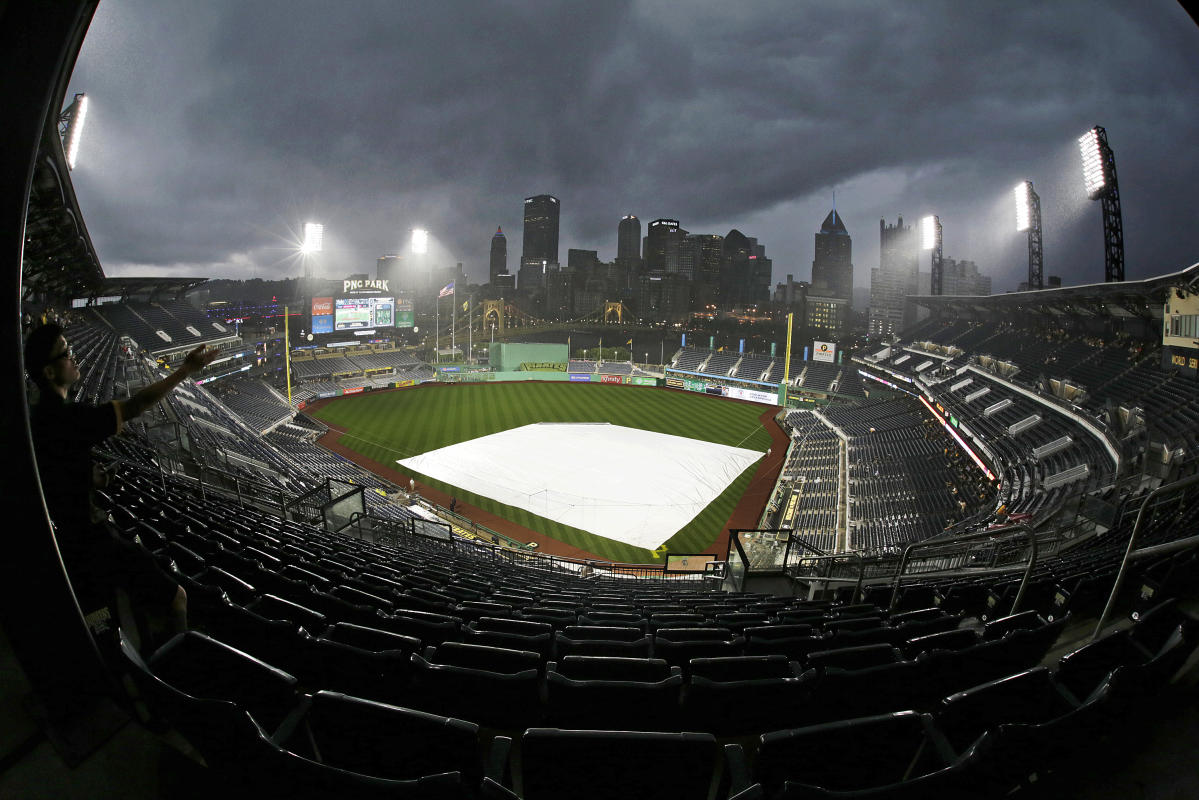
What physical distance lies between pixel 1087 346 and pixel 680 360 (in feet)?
122

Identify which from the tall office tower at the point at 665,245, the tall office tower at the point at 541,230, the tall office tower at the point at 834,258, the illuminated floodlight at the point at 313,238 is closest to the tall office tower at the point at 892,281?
the tall office tower at the point at 834,258

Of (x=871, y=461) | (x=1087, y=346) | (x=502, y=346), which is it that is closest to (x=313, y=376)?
(x=502, y=346)

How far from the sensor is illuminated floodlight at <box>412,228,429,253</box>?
65688 millimetres

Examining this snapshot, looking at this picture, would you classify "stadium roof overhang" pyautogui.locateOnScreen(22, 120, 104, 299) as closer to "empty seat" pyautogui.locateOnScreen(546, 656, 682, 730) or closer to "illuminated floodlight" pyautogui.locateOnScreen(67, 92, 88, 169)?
"illuminated floodlight" pyautogui.locateOnScreen(67, 92, 88, 169)

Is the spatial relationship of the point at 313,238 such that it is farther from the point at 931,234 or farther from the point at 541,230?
the point at 541,230

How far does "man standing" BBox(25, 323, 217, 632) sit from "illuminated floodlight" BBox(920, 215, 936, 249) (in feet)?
199

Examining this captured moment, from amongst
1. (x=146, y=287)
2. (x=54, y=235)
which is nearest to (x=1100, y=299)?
(x=54, y=235)

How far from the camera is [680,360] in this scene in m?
61.4

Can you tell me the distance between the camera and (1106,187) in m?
26.1

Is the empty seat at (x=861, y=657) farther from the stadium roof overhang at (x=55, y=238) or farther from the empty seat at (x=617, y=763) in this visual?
the stadium roof overhang at (x=55, y=238)

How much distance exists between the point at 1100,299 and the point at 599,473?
31.1 meters

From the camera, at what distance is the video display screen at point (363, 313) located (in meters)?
54.3

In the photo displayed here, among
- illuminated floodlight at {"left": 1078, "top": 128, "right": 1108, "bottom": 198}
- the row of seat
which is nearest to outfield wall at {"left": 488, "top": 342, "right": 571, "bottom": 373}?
illuminated floodlight at {"left": 1078, "top": 128, "right": 1108, "bottom": 198}

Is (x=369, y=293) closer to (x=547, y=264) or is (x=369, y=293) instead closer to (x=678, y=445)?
(x=678, y=445)
